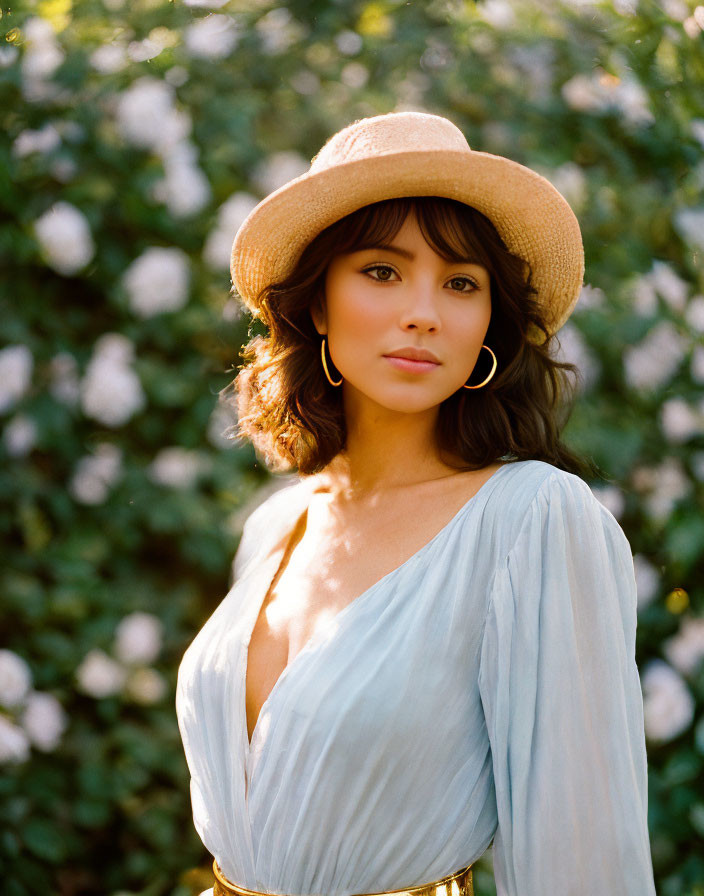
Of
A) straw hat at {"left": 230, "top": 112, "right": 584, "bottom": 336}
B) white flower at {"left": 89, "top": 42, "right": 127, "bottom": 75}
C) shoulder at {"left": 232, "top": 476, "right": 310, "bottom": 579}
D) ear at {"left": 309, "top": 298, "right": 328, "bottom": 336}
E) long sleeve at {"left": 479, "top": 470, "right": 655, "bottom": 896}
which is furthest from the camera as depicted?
white flower at {"left": 89, "top": 42, "right": 127, "bottom": 75}

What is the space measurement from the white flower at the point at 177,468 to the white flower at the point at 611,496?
1.05 metres

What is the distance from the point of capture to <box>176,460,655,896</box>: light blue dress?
1180 mm

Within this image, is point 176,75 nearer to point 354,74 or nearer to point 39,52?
point 39,52

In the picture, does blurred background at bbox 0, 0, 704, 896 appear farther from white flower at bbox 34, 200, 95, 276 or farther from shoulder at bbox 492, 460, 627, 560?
shoulder at bbox 492, 460, 627, 560

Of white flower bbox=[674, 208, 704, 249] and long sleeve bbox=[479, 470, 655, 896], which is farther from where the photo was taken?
white flower bbox=[674, 208, 704, 249]

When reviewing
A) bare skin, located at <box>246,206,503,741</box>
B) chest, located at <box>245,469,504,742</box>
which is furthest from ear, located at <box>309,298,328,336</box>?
chest, located at <box>245,469,504,742</box>

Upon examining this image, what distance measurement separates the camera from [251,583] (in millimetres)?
1601

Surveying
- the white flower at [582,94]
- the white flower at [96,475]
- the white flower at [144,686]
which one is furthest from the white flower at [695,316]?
the white flower at [144,686]

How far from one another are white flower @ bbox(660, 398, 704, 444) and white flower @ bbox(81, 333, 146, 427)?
4.72 ft

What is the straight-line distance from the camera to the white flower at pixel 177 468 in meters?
2.38

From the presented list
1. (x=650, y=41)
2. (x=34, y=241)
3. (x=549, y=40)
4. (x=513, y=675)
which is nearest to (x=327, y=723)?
(x=513, y=675)

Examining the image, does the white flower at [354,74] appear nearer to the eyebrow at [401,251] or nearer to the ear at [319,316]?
the ear at [319,316]

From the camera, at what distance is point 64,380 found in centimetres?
237

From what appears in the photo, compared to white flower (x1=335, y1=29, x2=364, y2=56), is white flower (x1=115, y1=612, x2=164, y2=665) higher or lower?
white flower (x1=335, y1=29, x2=364, y2=56)
